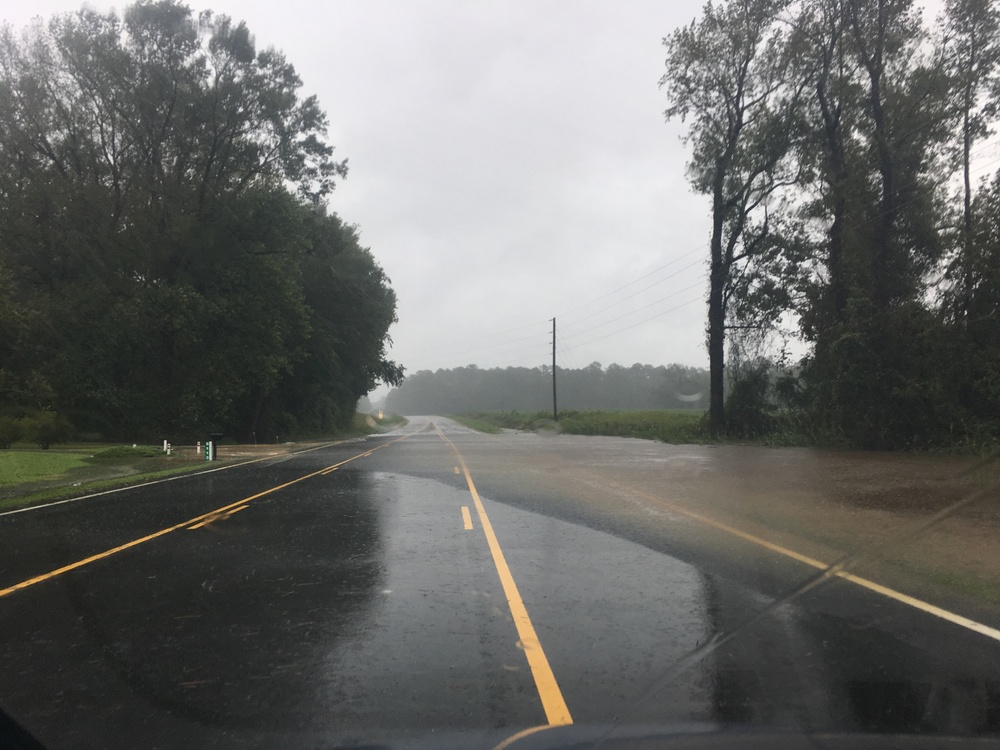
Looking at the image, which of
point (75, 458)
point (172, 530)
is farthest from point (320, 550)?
point (75, 458)

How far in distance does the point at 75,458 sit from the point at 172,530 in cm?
1660

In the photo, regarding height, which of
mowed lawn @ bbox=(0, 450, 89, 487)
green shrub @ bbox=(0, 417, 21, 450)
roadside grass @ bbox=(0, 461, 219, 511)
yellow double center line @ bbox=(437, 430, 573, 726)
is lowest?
yellow double center line @ bbox=(437, 430, 573, 726)

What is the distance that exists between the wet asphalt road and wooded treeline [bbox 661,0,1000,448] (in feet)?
54.6

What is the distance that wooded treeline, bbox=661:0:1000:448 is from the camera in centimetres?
2267

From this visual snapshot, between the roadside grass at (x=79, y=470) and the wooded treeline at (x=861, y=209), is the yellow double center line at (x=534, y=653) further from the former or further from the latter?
the wooded treeline at (x=861, y=209)

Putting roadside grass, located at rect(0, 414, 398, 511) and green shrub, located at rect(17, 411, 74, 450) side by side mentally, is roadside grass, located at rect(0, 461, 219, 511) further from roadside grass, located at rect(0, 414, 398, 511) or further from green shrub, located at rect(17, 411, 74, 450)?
green shrub, located at rect(17, 411, 74, 450)

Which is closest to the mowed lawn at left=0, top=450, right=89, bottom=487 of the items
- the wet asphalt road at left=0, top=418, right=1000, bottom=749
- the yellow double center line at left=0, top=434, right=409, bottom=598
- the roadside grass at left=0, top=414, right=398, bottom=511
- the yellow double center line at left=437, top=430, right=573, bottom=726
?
the roadside grass at left=0, top=414, right=398, bottom=511

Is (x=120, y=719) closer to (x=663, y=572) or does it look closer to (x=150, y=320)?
(x=663, y=572)

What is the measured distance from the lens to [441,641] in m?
5.54

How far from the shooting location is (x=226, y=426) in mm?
41781

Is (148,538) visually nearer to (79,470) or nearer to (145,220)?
(79,470)

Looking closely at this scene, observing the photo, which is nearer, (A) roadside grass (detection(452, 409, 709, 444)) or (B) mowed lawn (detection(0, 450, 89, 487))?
(B) mowed lawn (detection(0, 450, 89, 487))

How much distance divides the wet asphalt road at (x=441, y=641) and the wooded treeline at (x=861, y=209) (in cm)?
1665

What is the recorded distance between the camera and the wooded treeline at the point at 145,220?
114 feet
